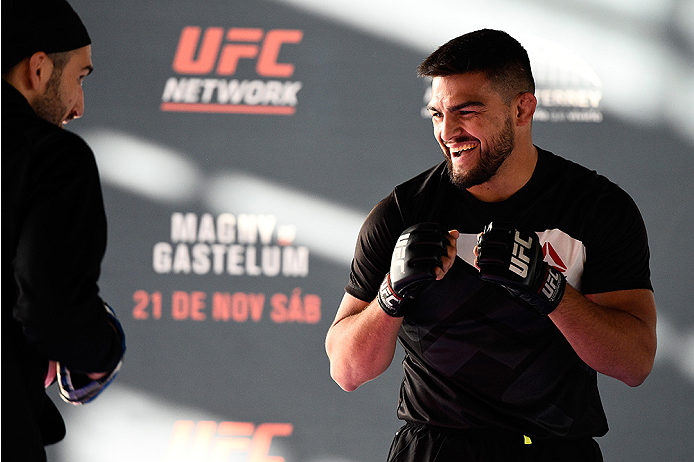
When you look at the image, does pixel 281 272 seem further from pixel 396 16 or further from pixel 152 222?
pixel 396 16

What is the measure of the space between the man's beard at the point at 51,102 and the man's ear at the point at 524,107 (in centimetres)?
105

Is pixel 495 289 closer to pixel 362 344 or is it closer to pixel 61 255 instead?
pixel 362 344

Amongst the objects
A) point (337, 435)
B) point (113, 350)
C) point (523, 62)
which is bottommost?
point (337, 435)

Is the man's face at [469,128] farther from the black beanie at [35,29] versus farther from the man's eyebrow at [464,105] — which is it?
the black beanie at [35,29]

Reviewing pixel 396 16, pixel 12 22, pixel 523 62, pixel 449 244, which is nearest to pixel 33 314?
pixel 12 22

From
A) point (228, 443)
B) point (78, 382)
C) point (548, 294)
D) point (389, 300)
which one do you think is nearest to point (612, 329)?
point (548, 294)

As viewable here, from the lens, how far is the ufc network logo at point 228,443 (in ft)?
8.89

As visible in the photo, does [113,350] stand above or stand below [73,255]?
below

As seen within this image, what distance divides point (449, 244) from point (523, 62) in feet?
1.87

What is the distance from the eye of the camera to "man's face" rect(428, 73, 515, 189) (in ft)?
5.06

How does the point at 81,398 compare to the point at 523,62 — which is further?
the point at 523,62

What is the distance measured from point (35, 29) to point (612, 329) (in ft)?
4.12

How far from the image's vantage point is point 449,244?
139 centimetres

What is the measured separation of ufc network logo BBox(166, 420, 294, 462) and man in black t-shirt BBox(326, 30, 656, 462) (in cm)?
121
